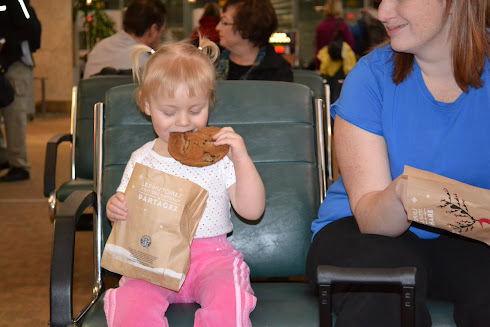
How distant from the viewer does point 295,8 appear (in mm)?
15219

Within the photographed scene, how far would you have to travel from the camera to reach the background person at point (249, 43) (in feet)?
13.0

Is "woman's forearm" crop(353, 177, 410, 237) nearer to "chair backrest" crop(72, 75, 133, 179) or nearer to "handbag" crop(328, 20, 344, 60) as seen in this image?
"chair backrest" crop(72, 75, 133, 179)

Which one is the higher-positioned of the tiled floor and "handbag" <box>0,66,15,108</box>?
"handbag" <box>0,66,15,108</box>

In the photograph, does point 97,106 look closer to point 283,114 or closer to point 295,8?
point 283,114

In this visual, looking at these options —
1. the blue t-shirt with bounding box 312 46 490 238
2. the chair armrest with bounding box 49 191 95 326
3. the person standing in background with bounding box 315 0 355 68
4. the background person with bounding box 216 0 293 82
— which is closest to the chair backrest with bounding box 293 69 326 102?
the background person with bounding box 216 0 293 82

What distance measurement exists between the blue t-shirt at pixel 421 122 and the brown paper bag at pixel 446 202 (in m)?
0.28

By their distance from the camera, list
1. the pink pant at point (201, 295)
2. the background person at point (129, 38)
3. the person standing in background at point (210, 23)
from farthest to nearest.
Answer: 1. the person standing in background at point (210, 23)
2. the background person at point (129, 38)
3. the pink pant at point (201, 295)

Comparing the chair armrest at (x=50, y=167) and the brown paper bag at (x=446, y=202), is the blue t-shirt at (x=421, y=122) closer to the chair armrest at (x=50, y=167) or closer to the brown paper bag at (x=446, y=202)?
the brown paper bag at (x=446, y=202)

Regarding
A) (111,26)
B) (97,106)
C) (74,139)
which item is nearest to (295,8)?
(111,26)

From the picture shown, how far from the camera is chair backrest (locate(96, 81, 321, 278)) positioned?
2.05m

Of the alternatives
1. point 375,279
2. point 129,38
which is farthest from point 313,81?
point 375,279

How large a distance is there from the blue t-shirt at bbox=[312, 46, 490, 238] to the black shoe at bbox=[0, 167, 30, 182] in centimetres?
487

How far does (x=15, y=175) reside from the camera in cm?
619

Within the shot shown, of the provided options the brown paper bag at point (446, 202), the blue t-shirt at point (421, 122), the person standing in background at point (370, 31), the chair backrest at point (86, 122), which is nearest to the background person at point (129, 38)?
the chair backrest at point (86, 122)
